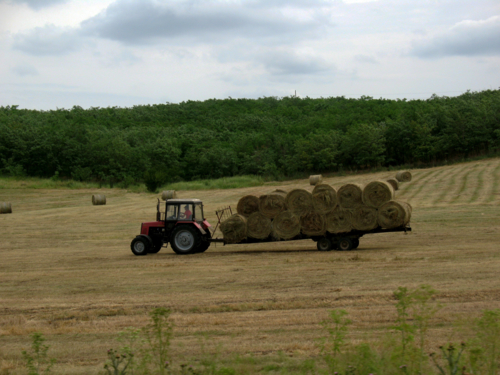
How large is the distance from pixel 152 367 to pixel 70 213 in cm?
2831

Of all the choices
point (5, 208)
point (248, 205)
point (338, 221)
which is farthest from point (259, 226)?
point (5, 208)

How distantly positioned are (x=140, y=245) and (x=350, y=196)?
255 inches

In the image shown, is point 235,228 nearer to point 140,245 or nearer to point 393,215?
point 140,245

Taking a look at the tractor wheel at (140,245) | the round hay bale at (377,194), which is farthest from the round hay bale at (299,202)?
the tractor wheel at (140,245)

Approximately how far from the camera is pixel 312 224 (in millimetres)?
14859

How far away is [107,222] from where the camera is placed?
27141 mm

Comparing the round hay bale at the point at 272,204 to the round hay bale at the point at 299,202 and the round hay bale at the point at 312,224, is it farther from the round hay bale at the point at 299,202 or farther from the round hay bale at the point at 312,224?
the round hay bale at the point at 312,224

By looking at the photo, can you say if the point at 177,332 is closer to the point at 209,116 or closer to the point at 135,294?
the point at 135,294

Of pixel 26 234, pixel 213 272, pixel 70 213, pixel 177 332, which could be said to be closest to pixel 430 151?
pixel 70 213

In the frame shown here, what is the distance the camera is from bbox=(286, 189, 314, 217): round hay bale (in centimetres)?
1488

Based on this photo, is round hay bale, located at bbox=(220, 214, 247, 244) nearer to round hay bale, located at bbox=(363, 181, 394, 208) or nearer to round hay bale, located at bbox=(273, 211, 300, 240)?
round hay bale, located at bbox=(273, 211, 300, 240)

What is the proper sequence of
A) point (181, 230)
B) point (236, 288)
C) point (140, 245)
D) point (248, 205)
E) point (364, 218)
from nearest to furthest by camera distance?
1. point (236, 288)
2. point (364, 218)
3. point (248, 205)
4. point (181, 230)
5. point (140, 245)

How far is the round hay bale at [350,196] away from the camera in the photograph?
1455 centimetres

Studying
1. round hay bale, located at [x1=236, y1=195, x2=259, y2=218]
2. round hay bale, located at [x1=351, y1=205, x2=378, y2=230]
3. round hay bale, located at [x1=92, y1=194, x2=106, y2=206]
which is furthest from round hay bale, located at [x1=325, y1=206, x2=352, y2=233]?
round hay bale, located at [x1=92, y1=194, x2=106, y2=206]
